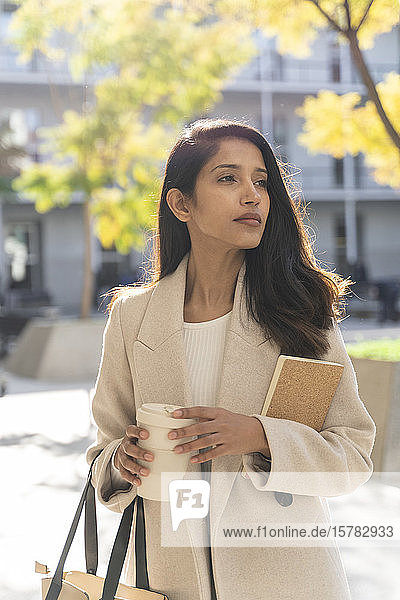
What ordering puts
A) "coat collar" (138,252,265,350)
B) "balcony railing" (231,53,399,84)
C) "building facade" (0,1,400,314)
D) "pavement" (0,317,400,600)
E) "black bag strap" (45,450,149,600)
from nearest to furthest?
"black bag strap" (45,450,149,600) < "coat collar" (138,252,265,350) < "pavement" (0,317,400,600) < "building facade" (0,1,400,314) < "balcony railing" (231,53,399,84)

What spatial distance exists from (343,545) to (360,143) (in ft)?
15.2

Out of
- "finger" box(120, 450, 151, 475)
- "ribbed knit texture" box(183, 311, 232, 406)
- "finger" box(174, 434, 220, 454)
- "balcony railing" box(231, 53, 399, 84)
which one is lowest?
"finger" box(120, 450, 151, 475)

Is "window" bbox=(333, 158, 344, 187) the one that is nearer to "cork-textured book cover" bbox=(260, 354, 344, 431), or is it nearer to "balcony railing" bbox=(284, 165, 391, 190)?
"balcony railing" bbox=(284, 165, 391, 190)

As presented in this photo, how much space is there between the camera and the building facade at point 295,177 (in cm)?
2081

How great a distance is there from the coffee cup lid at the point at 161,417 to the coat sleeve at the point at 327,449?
0.45 feet

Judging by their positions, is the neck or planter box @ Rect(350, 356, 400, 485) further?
planter box @ Rect(350, 356, 400, 485)

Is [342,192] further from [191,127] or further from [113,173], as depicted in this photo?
[191,127]

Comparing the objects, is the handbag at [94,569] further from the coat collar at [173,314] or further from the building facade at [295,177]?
the building facade at [295,177]

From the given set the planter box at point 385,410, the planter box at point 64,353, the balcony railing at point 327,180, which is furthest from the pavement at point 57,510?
the balcony railing at point 327,180

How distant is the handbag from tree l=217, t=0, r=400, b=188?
4282 millimetres

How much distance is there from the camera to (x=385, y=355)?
522 centimetres

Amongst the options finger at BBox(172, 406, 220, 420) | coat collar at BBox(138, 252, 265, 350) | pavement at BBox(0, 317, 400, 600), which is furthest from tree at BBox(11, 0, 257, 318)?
finger at BBox(172, 406, 220, 420)

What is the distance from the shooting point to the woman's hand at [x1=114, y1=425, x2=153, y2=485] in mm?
1301

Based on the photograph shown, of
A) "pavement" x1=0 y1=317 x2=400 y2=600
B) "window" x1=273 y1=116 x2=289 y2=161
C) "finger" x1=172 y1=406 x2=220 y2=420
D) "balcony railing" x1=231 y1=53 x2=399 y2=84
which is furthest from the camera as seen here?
"window" x1=273 y1=116 x2=289 y2=161
